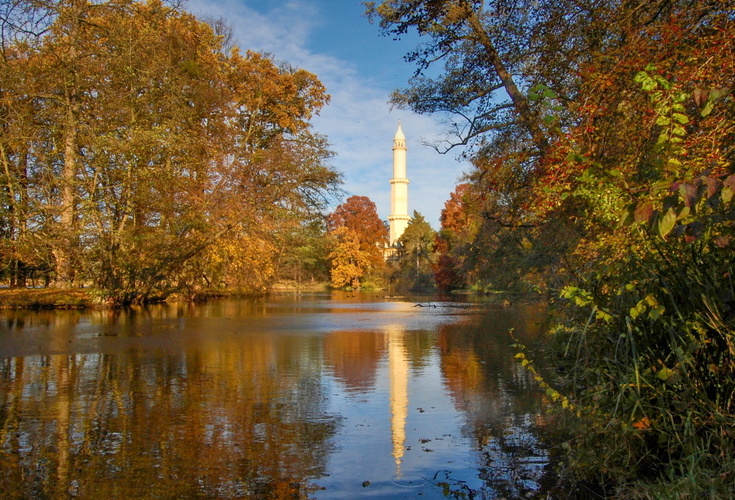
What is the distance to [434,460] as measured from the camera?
560 cm

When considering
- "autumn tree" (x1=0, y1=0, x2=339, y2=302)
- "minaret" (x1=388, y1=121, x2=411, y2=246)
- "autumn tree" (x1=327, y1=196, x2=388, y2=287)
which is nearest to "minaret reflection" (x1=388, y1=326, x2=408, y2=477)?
"autumn tree" (x1=0, y1=0, x2=339, y2=302)

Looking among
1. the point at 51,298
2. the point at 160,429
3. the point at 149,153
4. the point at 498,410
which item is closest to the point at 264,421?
the point at 160,429

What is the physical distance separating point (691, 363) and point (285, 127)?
125ft

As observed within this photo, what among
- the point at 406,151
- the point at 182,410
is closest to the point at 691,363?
the point at 182,410

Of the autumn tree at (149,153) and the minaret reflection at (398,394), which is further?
the autumn tree at (149,153)

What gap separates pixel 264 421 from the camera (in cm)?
698

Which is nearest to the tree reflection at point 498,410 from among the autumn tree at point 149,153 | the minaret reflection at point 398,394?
the minaret reflection at point 398,394

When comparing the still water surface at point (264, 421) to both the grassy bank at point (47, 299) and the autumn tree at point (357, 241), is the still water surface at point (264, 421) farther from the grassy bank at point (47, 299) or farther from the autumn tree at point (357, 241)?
the autumn tree at point (357, 241)

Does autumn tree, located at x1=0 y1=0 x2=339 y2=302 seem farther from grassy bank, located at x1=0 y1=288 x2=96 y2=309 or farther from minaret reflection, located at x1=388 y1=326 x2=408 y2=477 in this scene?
minaret reflection, located at x1=388 y1=326 x2=408 y2=477

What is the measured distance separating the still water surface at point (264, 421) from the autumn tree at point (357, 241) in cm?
4903

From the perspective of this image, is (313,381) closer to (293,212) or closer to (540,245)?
(540,245)

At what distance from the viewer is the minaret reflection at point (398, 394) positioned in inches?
240

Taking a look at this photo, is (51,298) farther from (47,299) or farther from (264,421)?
(264,421)

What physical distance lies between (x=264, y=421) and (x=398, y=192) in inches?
3574
